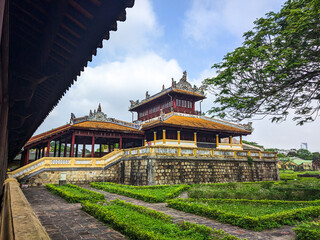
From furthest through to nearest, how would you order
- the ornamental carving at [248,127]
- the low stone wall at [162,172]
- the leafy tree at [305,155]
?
the leafy tree at [305,155] → the ornamental carving at [248,127] → the low stone wall at [162,172]

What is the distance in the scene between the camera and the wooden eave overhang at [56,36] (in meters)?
2.92

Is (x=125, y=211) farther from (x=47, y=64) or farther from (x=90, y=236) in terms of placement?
(x=47, y=64)

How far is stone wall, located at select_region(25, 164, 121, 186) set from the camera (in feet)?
57.3

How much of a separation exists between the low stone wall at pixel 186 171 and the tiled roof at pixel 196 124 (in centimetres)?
458

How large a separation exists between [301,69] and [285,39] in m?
1.62

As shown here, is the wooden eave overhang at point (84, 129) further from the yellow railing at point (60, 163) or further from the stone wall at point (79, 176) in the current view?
the stone wall at point (79, 176)

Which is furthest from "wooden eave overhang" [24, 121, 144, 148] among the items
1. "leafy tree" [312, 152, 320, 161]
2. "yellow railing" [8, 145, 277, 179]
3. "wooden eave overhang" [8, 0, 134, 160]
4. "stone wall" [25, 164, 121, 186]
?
"leafy tree" [312, 152, 320, 161]

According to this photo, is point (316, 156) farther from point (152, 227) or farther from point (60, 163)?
point (152, 227)

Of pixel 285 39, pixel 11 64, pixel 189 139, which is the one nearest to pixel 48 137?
pixel 189 139

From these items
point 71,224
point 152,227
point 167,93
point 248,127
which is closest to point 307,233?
point 152,227

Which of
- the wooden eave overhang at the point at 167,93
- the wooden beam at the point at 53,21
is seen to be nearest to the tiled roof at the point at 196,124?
the wooden eave overhang at the point at 167,93

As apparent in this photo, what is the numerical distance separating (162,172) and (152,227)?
39.3ft

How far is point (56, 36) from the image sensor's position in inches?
139

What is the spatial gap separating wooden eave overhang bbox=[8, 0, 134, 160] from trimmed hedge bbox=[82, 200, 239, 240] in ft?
13.0
